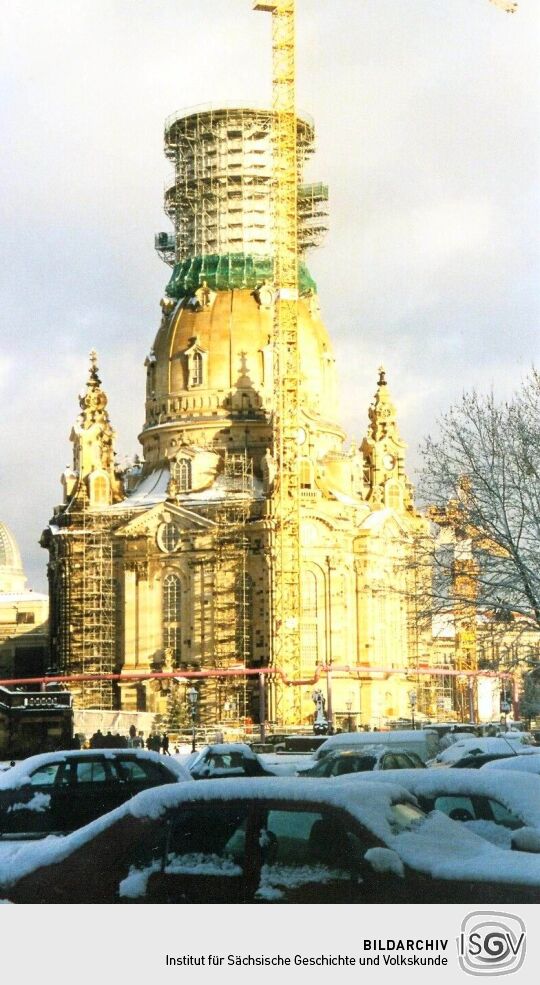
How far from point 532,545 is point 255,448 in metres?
64.6

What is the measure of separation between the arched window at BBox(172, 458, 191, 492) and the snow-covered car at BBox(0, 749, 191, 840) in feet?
247

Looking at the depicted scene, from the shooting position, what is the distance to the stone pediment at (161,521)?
95.8m

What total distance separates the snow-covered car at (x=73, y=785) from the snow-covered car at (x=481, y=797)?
615cm

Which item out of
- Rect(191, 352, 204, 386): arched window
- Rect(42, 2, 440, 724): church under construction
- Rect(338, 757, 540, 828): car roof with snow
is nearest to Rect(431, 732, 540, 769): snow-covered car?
Rect(338, 757, 540, 828): car roof with snow

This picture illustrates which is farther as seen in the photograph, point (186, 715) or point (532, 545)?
point (186, 715)

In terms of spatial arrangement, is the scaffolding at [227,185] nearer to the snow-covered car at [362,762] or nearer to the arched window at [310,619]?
the arched window at [310,619]

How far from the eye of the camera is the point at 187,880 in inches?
553

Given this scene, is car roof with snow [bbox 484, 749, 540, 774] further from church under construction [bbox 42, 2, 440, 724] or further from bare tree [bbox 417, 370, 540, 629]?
church under construction [bbox 42, 2, 440, 724]

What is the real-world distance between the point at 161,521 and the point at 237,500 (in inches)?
182

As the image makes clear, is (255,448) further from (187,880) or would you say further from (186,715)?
(187,880)

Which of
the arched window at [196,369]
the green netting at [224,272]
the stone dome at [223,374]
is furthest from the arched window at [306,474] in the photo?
the green netting at [224,272]

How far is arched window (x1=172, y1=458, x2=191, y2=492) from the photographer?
327 ft

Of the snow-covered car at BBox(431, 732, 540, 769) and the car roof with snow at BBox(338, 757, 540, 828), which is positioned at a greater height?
the snow-covered car at BBox(431, 732, 540, 769)
